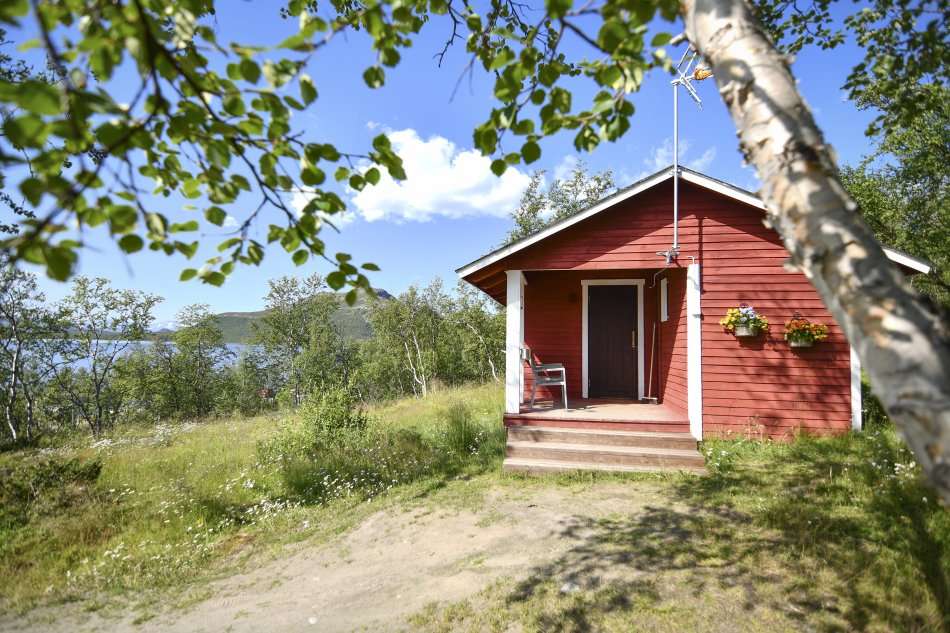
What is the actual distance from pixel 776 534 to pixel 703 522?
0.61 meters

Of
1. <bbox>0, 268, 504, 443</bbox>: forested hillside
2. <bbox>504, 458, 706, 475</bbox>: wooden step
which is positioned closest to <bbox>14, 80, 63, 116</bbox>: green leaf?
<bbox>504, 458, 706, 475</bbox>: wooden step

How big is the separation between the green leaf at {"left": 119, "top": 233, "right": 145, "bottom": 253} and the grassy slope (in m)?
2.98

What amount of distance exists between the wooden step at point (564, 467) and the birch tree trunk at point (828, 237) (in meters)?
5.64

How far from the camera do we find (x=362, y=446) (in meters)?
7.54

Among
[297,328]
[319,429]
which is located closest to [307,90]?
[319,429]

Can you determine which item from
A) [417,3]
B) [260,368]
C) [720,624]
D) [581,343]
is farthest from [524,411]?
[260,368]

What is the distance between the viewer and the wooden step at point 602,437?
648 centimetres

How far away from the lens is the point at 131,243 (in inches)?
52.0

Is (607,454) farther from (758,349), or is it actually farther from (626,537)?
(758,349)

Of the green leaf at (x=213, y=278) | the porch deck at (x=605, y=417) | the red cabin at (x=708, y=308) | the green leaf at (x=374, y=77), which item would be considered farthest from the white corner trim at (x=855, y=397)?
the green leaf at (x=213, y=278)

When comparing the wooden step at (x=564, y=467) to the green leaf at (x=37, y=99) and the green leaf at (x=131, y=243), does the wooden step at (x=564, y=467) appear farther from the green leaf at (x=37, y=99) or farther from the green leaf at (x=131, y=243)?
the green leaf at (x=37, y=99)

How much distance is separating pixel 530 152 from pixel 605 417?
19.8 ft

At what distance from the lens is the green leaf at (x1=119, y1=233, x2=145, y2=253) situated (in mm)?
1312

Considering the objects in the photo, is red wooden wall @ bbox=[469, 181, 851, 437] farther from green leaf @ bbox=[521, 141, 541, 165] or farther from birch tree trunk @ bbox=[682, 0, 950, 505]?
birch tree trunk @ bbox=[682, 0, 950, 505]
